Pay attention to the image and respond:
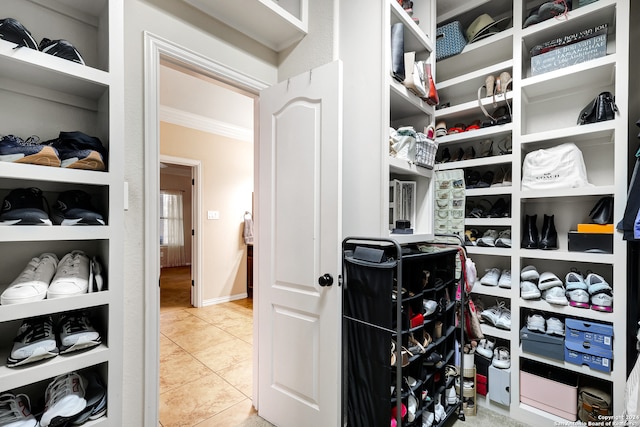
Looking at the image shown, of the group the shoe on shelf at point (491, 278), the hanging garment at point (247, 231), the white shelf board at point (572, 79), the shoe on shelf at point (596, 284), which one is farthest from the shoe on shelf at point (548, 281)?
the hanging garment at point (247, 231)

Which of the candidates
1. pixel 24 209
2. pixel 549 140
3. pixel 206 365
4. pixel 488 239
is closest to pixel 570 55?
pixel 549 140

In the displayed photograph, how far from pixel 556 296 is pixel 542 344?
321mm

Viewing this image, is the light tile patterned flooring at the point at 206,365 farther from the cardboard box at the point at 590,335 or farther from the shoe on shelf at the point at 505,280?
the cardboard box at the point at 590,335

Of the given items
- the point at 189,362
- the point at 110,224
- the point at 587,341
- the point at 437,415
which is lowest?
the point at 189,362

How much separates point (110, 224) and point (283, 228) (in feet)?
2.85

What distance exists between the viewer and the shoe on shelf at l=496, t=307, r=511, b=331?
6.52ft

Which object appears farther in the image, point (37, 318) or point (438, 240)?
point (438, 240)

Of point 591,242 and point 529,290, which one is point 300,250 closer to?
point 529,290

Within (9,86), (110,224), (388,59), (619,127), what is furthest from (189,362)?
(619,127)

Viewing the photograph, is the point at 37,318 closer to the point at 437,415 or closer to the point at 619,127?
the point at 437,415

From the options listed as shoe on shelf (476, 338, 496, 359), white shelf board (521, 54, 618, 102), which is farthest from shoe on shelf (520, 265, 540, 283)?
white shelf board (521, 54, 618, 102)

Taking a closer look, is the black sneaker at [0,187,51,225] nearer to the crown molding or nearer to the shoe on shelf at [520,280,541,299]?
the shoe on shelf at [520,280,541,299]

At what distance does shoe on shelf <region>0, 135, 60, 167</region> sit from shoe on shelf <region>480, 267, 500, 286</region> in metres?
2.49

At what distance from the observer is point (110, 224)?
104cm
